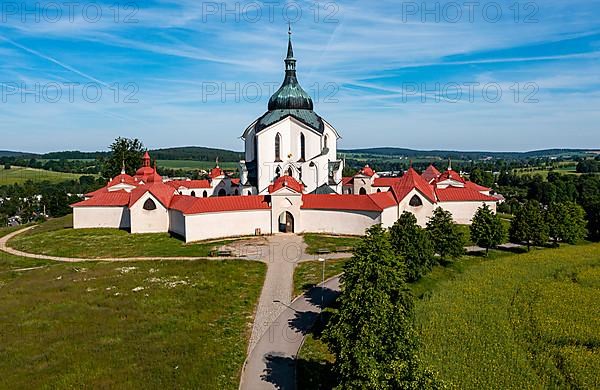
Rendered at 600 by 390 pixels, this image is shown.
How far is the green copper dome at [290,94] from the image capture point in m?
49.4

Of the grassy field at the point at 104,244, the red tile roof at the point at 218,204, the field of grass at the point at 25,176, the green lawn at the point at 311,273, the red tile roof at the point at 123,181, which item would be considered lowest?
the green lawn at the point at 311,273

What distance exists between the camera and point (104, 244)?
4025 centimetres

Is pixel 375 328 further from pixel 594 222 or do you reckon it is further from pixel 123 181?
pixel 123 181

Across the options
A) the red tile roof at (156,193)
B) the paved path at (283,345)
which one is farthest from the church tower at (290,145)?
the paved path at (283,345)

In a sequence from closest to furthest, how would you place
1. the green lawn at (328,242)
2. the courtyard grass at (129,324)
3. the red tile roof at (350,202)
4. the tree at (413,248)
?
the courtyard grass at (129,324) → the tree at (413,248) → the green lawn at (328,242) → the red tile roof at (350,202)

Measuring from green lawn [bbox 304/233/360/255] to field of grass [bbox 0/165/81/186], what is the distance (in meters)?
108

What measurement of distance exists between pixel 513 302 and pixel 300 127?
89.6 ft

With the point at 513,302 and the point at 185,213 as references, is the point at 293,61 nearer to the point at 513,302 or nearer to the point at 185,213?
the point at 185,213

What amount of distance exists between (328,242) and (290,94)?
1819 cm

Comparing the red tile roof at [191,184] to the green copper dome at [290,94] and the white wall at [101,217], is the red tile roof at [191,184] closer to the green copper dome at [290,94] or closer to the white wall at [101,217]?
the white wall at [101,217]

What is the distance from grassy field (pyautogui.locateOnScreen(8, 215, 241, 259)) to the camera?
36.8m

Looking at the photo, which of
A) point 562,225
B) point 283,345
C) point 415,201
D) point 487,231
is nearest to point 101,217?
point 415,201

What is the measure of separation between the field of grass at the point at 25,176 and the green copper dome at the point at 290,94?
99.3m

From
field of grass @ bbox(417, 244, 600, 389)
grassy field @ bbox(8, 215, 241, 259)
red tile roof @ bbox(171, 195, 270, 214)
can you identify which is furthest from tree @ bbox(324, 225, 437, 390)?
red tile roof @ bbox(171, 195, 270, 214)
